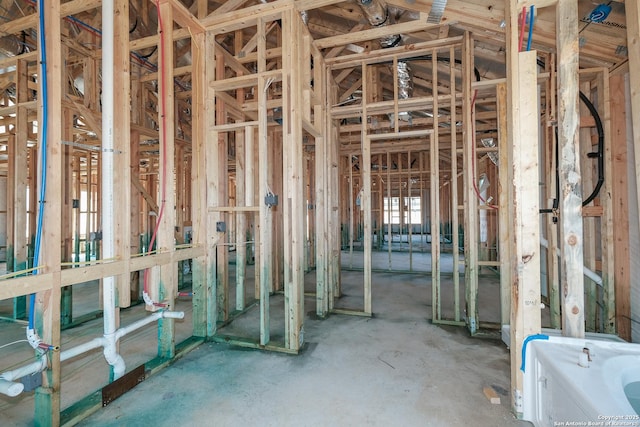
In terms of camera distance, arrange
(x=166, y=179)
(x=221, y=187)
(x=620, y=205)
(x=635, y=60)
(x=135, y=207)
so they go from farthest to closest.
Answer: (x=135, y=207) → (x=221, y=187) → (x=620, y=205) → (x=166, y=179) → (x=635, y=60)

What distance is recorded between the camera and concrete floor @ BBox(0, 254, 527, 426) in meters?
2.00

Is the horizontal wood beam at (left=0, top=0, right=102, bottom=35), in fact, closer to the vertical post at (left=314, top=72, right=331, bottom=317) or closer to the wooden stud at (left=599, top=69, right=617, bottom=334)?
the vertical post at (left=314, top=72, right=331, bottom=317)

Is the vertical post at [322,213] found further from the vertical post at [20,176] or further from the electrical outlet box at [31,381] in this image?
the vertical post at [20,176]

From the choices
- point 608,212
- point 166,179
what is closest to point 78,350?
point 166,179

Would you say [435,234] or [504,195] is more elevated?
[504,195]

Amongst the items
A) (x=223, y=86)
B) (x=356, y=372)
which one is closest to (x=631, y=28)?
(x=356, y=372)

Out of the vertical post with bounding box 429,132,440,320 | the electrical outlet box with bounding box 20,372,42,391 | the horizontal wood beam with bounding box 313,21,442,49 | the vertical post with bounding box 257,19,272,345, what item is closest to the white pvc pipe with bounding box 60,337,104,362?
the electrical outlet box with bounding box 20,372,42,391

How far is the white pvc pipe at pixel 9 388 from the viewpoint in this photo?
5.07 feet

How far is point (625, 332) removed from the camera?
306cm

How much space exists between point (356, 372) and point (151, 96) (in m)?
6.60

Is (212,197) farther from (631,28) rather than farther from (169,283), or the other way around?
(631,28)

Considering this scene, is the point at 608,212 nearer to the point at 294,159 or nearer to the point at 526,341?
the point at 526,341

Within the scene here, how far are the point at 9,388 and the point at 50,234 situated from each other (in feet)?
2.80

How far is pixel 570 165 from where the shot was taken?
6.15 ft
